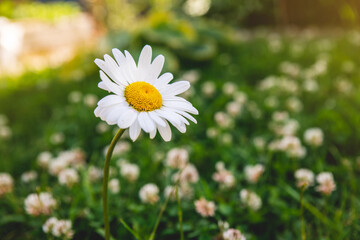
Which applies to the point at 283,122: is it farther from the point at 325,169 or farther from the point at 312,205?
the point at 312,205

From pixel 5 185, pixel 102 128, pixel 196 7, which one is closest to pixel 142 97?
pixel 5 185

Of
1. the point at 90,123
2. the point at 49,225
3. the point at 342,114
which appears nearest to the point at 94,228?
the point at 49,225

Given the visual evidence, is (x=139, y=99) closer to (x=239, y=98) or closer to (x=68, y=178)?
(x=68, y=178)

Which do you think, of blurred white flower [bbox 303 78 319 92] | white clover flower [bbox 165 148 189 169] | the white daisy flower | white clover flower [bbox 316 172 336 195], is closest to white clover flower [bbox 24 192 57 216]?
white clover flower [bbox 165 148 189 169]

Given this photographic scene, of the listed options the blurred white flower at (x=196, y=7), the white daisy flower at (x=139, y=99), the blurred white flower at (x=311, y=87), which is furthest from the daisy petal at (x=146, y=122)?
the blurred white flower at (x=196, y=7)

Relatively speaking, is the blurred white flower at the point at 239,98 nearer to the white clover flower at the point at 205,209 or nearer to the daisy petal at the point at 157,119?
the white clover flower at the point at 205,209

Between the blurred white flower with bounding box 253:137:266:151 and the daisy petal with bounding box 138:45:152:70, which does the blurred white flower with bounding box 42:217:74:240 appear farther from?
the blurred white flower with bounding box 253:137:266:151

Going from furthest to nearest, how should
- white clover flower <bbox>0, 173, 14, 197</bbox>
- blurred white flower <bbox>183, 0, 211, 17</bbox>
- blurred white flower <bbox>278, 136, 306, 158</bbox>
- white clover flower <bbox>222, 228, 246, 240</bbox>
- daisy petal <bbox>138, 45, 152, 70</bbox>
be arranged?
blurred white flower <bbox>183, 0, 211, 17</bbox> → blurred white flower <bbox>278, 136, 306, 158</bbox> → white clover flower <bbox>0, 173, 14, 197</bbox> → white clover flower <bbox>222, 228, 246, 240</bbox> → daisy petal <bbox>138, 45, 152, 70</bbox>

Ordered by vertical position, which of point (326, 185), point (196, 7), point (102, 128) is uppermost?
point (196, 7)
